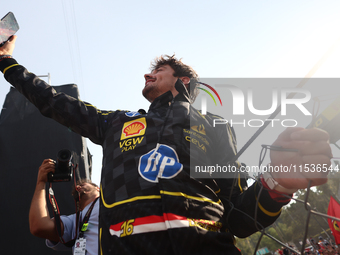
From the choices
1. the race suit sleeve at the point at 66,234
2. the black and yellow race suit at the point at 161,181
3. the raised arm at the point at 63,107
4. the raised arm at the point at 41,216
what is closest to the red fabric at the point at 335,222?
the race suit sleeve at the point at 66,234

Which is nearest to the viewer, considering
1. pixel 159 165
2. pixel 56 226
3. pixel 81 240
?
pixel 159 165

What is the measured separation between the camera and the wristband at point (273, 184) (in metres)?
0.99

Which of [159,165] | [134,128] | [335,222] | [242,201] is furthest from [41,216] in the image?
[335,222]

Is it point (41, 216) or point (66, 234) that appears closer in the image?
point (41, 216)

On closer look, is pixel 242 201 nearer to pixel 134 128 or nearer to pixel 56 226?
pixel 134 128

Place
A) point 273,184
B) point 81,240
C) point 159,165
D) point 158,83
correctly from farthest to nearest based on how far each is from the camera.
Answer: point 81,240 < point 158,83 < point 159,165 < point 273,184

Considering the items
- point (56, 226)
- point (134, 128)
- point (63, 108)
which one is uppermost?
point (63, 108)

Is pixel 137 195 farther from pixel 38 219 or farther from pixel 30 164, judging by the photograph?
pixel 30 164

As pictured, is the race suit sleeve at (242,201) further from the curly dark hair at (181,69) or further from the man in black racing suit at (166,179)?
the curly dark hair at (181,69)

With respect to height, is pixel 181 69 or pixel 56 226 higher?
pixel 181 69

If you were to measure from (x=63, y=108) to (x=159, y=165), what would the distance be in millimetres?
732

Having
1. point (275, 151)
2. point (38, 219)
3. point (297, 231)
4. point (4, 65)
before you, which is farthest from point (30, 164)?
point (297, 231)

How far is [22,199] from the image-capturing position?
3396 millimetres

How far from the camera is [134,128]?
135cm
